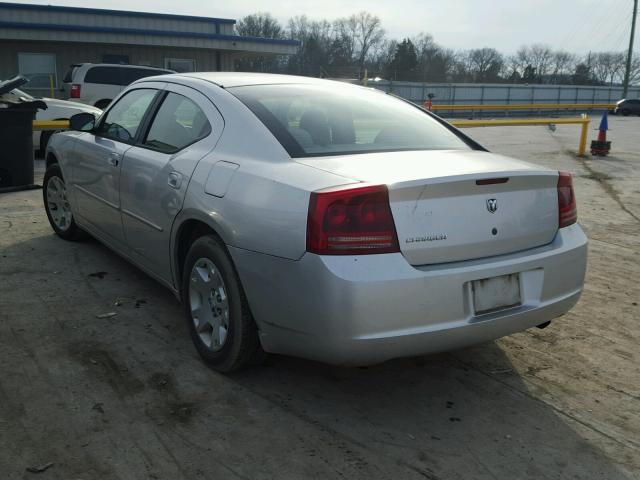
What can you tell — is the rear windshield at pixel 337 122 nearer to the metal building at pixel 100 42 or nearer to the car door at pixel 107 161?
the car door at pixel 107 161

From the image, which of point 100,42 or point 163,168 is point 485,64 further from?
point 163,168

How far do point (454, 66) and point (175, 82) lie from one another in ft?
244

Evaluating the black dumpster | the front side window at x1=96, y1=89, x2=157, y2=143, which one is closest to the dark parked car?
the black dumpster

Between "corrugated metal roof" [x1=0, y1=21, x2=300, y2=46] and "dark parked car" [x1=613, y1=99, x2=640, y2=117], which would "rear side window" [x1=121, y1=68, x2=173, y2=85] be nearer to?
"corrugated metal roof" [x1=0, y1=21, x2=300, y2=46]

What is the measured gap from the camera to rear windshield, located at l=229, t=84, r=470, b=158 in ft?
10.8

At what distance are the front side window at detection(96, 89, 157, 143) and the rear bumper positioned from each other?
1805mm

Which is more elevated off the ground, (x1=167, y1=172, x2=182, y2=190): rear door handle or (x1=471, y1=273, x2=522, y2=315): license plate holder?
(x1=167, y1=172, x2=182, y2=190): rear door handle

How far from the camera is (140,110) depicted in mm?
4410

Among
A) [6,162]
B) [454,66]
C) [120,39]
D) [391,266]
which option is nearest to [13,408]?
[391,266]

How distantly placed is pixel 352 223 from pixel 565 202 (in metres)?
1.34

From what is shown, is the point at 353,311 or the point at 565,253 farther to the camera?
the point at 565,253

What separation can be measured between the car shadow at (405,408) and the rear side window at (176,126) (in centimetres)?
116

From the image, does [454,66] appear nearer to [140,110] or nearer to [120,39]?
[120,39]

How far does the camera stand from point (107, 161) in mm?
4488
